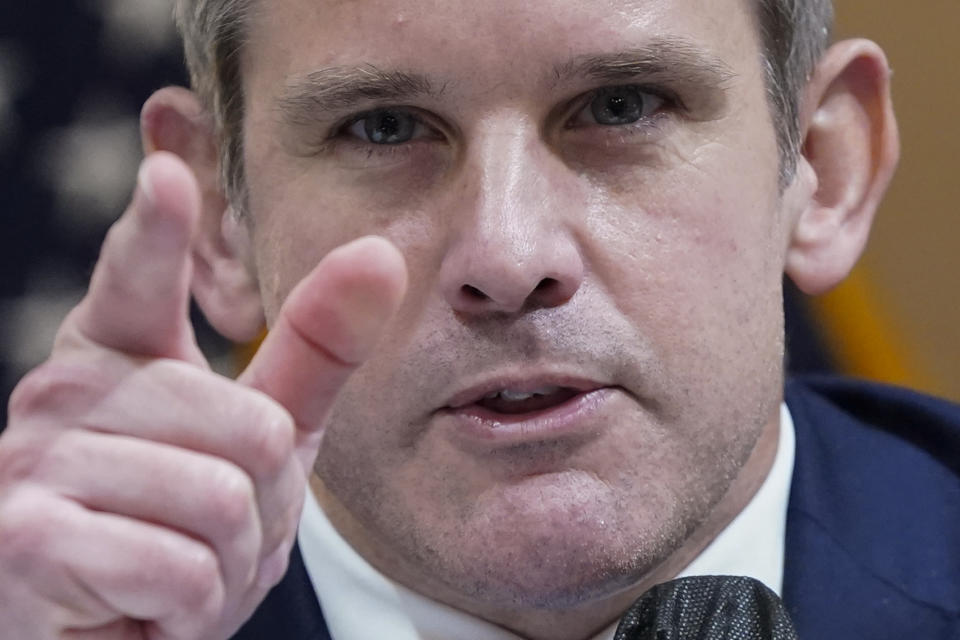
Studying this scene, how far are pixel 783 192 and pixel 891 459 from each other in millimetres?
423

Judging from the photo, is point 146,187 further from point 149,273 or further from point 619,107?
point 619,107

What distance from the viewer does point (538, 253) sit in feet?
3.35

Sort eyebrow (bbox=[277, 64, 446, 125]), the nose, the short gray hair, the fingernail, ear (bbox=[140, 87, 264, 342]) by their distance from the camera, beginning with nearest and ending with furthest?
the fingernail, the nose, eyebrow (bbox=[277, 64, 446, 125]), the short gray hair, ear (bbox=[140, 87, 264, 342])

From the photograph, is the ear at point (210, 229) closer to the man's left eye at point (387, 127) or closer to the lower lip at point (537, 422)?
the man's left eye at point (387, 127)

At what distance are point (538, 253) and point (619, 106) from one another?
216 mm

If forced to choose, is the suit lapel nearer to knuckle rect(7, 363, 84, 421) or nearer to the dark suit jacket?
the dark suit jacket

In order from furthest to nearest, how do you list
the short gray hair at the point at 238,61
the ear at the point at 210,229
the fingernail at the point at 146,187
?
1. the ear at the point at 210,229
2. the short gray hair at the point at 238,61
3. the fingernail at the point at 146,187

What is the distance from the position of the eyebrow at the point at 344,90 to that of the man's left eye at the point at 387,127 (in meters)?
0.03

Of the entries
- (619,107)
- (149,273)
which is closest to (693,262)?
(619,107)

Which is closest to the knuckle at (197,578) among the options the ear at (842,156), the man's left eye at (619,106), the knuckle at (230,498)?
the knuckle at (230,498)

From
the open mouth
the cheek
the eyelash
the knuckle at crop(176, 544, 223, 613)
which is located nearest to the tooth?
the open mouth

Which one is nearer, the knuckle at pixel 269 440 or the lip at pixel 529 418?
the knuckle at pixel 269 440

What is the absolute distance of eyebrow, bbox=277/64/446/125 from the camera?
3.67 ft

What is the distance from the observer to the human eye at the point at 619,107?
1.15 meters
